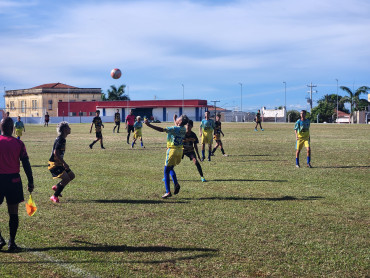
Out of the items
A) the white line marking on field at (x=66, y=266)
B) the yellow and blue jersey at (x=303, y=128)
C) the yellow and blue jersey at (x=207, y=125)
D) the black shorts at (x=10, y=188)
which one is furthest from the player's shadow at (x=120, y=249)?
the yellow and blue jersey at (x=207, y=125)

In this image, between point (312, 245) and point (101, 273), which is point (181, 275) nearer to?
point (101, 273)

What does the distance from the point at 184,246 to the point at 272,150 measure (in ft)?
56.5

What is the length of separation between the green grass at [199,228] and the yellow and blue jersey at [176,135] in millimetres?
1264

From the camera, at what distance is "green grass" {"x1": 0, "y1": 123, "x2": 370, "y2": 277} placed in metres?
5.81

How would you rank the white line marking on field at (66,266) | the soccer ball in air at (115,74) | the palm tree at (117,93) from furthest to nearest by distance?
the palm tree at (117,93), the soccer ball in air at (115,74), the white line marking on field at (66,266)

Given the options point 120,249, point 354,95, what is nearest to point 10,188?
point 120,249

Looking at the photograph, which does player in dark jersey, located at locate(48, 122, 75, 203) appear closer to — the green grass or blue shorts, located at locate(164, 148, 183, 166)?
the green grass

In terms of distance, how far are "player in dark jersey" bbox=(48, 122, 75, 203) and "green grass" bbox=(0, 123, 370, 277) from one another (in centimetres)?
46

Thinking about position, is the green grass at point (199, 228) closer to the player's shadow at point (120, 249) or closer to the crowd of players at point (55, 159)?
the player's shadow at point (120, 249)

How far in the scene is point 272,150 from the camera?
23234 millimetres

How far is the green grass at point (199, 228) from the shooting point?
5.81 metres

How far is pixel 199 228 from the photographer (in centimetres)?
766

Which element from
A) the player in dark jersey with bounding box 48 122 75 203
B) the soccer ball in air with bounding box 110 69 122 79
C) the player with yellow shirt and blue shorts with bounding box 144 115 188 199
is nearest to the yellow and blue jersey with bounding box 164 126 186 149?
the player with yellow shirt and blue shorts with bounding box 144 115 188 199

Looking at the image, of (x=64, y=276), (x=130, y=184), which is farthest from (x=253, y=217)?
(x=130, y=184)
